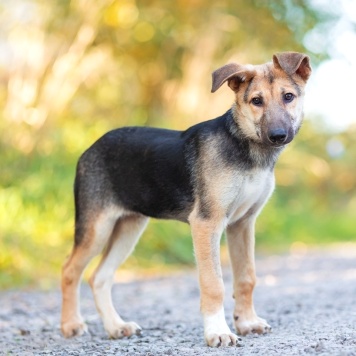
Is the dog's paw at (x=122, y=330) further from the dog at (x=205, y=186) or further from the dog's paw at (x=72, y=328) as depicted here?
the dog's paw at (x=72, y=328)

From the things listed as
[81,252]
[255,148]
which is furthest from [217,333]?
[81,252]

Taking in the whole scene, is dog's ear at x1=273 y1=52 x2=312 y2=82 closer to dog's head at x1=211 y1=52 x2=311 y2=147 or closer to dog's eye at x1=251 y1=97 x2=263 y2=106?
dog's head at x1=211 y1=52 x2=311 y2=147

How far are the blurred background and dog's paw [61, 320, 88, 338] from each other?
10.6ft

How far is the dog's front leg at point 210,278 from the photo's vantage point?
17.2ft

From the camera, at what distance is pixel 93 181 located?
637 centimetres

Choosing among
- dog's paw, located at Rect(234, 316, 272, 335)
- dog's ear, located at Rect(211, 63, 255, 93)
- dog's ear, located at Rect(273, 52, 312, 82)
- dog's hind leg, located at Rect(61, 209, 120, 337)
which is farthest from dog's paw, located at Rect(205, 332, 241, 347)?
dog's ear, located at Rect(273, 52, 312, 82)

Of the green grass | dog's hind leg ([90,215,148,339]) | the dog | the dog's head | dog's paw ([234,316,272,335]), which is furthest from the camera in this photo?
the green grass

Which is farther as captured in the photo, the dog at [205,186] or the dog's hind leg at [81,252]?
the dog's hind leg at [81,252]

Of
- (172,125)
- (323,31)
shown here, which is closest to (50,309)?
(172,125)

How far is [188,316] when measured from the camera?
287 inches

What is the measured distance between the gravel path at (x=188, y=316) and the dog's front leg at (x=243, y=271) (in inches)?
10.1

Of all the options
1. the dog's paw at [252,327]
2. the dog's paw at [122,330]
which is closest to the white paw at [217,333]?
the dog's paw at [252,327]

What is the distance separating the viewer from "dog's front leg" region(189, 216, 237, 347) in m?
5.23

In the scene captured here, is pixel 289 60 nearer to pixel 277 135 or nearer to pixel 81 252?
pixel 277 135
